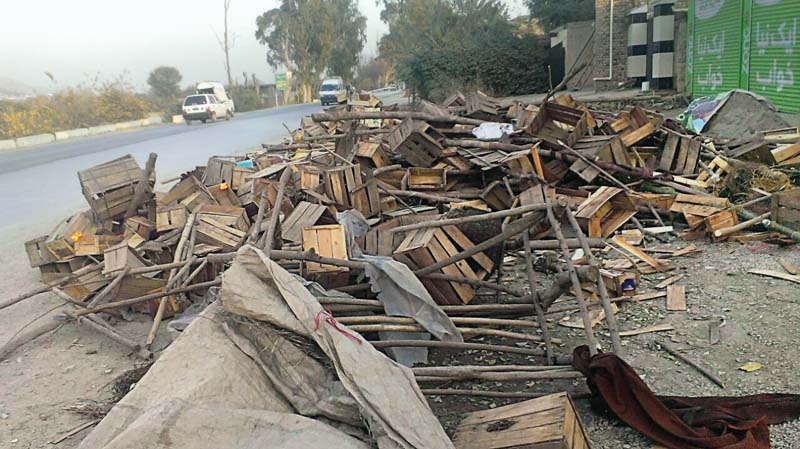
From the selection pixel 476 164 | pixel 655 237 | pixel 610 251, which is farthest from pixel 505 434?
pixel 476 164

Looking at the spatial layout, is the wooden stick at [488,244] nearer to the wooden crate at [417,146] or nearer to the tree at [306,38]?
the wooden crate at [417,146]

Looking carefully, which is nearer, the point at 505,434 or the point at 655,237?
the point at 505,434

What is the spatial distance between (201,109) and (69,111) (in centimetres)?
818

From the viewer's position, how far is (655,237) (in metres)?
7.46

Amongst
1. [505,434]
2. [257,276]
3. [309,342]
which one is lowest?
[505,434]

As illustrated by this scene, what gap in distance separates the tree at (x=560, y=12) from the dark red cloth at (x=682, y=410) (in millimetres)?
33390

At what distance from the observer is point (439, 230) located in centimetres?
538

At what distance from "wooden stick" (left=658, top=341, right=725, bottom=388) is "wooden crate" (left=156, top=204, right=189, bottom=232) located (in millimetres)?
5248

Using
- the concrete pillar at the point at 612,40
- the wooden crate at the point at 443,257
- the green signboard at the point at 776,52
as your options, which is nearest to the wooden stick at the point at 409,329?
the wooden crate at the point at 443,257

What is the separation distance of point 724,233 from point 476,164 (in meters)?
3.03

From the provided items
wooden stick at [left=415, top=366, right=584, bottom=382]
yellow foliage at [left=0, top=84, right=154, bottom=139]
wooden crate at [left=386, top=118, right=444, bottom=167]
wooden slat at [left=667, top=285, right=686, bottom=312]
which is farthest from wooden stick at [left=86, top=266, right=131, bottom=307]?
yellow foliage at [left=0, top=84, right=154, bottom=139]

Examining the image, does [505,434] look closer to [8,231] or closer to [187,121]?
[8,231]

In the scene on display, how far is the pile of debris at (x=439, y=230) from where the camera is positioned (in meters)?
4.32

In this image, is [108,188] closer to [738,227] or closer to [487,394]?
[487,394]
